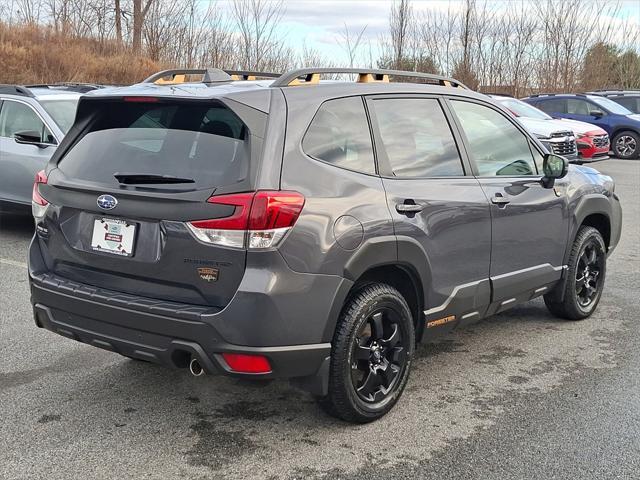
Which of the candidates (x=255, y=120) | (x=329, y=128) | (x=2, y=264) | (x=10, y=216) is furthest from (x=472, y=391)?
(x=10, y=216)

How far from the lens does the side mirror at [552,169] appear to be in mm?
4754

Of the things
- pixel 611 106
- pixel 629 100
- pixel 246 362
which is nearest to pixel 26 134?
pixel 246 362

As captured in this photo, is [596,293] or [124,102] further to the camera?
[596,293]

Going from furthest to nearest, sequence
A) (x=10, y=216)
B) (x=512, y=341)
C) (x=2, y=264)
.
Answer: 1. (x=10, y=216)
2. (x=2, y=264)
3. (x=512, y=341)

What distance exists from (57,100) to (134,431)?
588 cm

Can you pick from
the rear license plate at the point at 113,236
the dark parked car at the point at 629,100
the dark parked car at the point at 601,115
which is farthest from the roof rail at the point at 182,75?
the dark parked car at the point at 629,100

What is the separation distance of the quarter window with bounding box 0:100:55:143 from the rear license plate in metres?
4.98

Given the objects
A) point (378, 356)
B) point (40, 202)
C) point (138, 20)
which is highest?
point (138, 20)

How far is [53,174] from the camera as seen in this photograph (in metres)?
3.76

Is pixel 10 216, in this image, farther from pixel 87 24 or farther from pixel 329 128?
pixel 87 24

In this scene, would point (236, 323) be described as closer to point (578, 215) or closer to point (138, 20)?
point (578, 215)

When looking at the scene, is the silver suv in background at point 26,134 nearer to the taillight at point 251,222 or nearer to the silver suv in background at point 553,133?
the taillight at point 251,222

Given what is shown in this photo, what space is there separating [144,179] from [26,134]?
17.5ft

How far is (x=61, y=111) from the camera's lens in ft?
27.1
